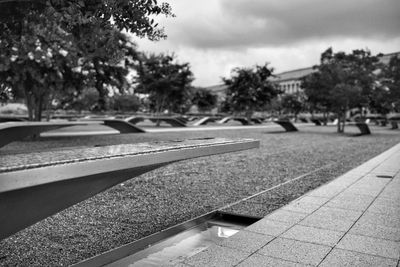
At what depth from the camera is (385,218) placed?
4188 millimetres

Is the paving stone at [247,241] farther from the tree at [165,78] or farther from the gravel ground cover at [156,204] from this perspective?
the tree at [165,78]

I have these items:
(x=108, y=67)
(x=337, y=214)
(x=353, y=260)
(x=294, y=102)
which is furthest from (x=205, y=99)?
(x=353, y=260)

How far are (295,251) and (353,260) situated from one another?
1.39 feet

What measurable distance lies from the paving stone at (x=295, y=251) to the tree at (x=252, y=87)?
34.0 metres

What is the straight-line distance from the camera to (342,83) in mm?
22781

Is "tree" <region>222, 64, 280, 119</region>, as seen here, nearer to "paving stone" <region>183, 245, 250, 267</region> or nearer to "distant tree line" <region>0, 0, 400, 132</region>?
"distant tree line" <region>0, 0, 400, 132</region>

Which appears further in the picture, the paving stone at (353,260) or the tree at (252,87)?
the tree at (252,87)

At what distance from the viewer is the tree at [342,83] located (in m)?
22.6

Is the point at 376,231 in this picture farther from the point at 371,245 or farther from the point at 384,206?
the point at 384,206

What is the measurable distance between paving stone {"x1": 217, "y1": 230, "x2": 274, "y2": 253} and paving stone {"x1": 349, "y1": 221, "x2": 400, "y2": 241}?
35.0 inches

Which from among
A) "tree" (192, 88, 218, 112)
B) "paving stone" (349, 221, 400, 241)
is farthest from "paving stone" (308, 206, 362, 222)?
"tree" (192, 88, 218, 112)

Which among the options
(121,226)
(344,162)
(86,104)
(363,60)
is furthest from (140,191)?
(86,104)

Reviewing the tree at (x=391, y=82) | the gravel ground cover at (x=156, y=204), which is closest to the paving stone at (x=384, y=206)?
the gravel ground cover at (x=156, y=204)

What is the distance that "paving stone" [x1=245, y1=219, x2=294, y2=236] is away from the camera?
3.64 m
